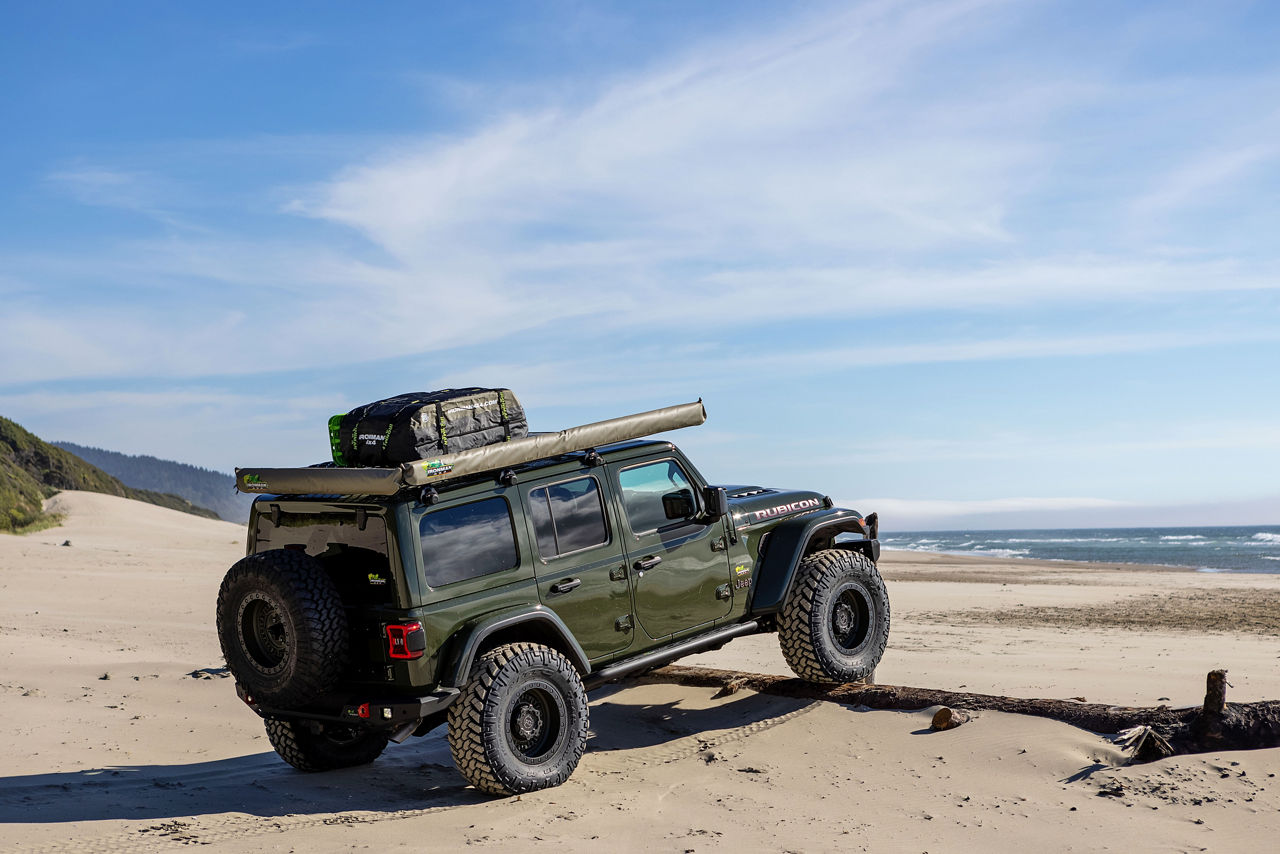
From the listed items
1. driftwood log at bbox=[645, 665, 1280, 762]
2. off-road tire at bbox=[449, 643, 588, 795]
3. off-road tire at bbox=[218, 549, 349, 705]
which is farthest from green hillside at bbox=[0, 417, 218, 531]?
driftwood log at bbox=[645, 665, 1280, 762]

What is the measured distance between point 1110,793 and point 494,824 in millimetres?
3569

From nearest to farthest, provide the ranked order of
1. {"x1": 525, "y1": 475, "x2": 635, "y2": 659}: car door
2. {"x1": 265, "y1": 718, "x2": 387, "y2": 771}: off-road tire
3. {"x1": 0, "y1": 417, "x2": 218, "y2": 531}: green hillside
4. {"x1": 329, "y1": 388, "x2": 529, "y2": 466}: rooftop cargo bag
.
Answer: {"x1": 329, "y1": 388, "x2": 529, "y2": 466}: rooftop cargo bag, {"x1": 525, "y1": 475, "x2": 635, "y2": 659}: car door, {"x1": 265, "y1": 718, "x2": 387, "y2": 771}: off-road tire, {"x1": 0, "y1": 417, "x2": 218, "y2": 531}: green hillside

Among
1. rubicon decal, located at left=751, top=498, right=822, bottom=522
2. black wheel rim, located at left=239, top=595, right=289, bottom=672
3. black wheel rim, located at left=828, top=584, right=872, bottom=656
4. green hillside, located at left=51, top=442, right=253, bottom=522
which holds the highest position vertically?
green hillside, located at left=51, top=442, right=253, bottom=522

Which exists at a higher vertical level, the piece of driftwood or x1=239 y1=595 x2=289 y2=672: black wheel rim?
x1=239 y1=595 x2=289 y2=672: black wheel rim

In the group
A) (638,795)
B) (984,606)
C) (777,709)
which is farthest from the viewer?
(984,606)

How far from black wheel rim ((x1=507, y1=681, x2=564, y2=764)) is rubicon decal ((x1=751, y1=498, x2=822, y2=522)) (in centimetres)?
237

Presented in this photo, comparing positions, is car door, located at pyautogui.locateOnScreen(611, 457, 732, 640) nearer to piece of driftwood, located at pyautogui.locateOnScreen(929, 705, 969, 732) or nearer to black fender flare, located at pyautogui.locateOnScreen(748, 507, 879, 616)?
black fender flare, located at pyautogui.locateOnScreen(748, 507, 879, 616)

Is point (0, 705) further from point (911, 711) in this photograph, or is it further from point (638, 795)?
point (911, 711)

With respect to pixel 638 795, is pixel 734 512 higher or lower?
higher

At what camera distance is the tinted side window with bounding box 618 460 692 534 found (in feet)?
24.4

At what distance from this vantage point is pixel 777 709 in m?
8.04

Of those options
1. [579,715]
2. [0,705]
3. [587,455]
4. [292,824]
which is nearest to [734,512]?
[587,455]

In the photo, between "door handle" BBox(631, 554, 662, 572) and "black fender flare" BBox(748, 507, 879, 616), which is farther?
"black fender flare" BBox(748, 507, 879, 616)

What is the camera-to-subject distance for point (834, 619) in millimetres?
8406
